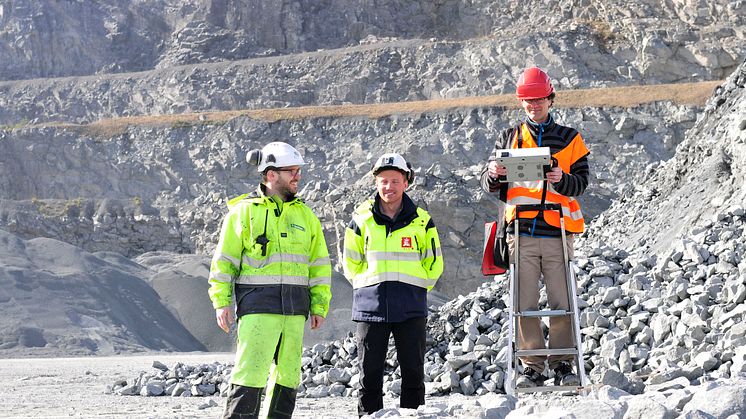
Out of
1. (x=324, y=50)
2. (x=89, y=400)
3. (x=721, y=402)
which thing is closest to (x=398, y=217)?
(x=721, y=402)

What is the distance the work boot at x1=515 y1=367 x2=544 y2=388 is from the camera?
5.32 m

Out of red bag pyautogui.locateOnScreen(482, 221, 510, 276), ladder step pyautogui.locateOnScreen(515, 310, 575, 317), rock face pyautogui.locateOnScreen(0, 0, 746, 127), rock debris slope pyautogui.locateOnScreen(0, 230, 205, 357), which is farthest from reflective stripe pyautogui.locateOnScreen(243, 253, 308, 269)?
rock face pyautogui.locateOnScreen(0, 0, 746, 127)

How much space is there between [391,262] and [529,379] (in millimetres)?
970

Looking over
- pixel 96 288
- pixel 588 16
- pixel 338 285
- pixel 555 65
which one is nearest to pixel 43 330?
pixel 96 288

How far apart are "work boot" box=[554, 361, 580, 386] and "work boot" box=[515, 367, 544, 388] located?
3.6 inches

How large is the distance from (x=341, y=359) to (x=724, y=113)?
7.19 metres

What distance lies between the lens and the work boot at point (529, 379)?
17.5 feet

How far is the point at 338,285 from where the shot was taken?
79.4 feet

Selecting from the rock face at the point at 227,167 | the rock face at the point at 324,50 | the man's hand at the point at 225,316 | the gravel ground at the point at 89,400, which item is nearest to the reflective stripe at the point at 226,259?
the man's hand at the point at 225,316

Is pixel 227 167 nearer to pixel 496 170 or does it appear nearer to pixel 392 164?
pixel 392 164

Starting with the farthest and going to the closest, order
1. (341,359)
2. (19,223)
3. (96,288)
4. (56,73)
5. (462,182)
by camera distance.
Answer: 1. (56,73)
2. (19,223)
3. (462,182)
4. (96,288)
5. (341,359)

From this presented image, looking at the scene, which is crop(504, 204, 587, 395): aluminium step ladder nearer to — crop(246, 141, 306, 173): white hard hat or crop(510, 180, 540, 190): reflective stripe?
crop(510, 180, 540, 190): reflective stripe

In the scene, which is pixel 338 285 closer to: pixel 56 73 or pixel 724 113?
pixel 724 113

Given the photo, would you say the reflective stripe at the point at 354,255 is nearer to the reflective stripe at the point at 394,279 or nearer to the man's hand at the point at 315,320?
the reflective stripe at the point at 394,279
